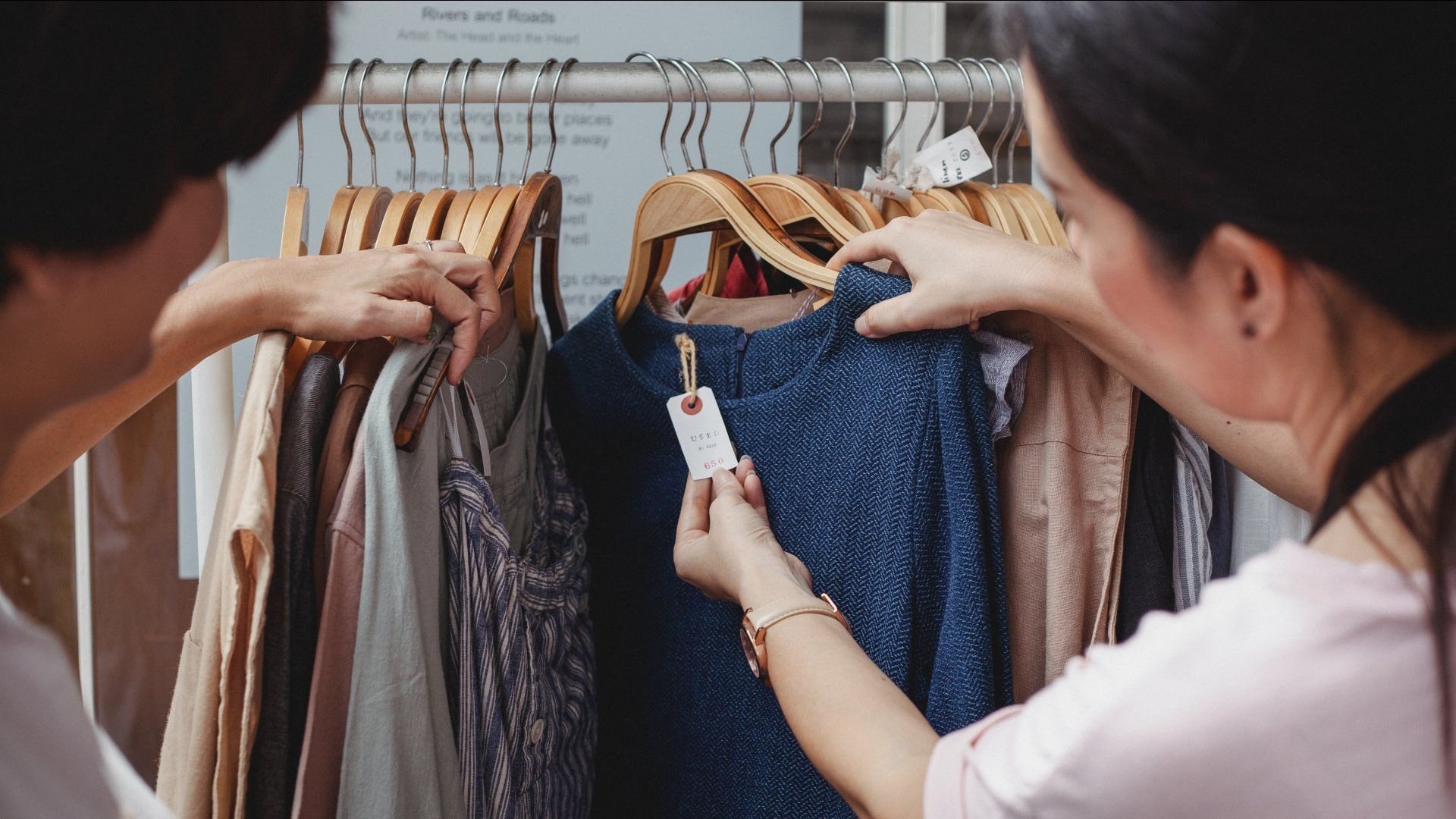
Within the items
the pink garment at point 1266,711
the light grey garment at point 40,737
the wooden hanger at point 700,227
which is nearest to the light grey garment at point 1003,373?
the wooden hanger at point 700,227

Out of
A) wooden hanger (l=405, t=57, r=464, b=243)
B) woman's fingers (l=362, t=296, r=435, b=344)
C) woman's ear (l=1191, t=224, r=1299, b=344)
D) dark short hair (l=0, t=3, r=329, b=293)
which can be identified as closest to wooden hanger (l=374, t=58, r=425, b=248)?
wooden hanger (l=405, t=57, r=464, b=243)

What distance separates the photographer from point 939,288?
0.86 metres

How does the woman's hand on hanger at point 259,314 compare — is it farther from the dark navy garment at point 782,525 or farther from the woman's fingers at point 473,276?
the dark navy garment at point 782,525

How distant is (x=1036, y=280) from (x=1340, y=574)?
381 mm

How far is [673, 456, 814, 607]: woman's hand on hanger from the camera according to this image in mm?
875

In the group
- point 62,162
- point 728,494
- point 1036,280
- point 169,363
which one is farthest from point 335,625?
point 1036,280

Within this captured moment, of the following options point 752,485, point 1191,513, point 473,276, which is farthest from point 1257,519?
point 473,276

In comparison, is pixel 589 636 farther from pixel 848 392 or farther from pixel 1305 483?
pixel 1305 483

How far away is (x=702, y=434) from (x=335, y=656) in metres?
0.39

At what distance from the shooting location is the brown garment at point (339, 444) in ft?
2.86

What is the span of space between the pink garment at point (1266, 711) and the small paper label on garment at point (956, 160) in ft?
2.18

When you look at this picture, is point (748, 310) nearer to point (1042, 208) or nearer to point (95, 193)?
point (1042, 208)

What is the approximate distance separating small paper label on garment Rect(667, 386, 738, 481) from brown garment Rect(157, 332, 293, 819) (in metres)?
0.37

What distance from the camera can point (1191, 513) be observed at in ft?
3.12
